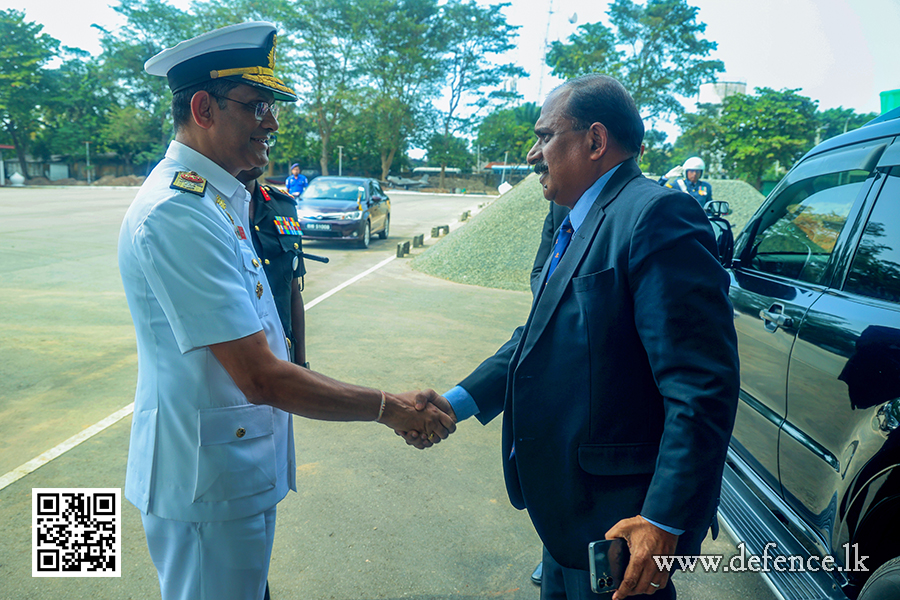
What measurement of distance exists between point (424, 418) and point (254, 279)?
0.91 m

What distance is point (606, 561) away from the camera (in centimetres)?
151

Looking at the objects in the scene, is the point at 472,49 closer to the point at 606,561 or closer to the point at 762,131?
the point at 762,131

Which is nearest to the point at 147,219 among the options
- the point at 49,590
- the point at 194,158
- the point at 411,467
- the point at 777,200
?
the point at 194,158

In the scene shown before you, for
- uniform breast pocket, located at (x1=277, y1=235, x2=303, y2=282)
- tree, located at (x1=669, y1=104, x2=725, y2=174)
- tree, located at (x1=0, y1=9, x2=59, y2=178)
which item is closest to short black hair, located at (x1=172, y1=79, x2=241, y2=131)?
uniform breast pocket, located at (x1=277, y1=235, x2=303, y2=282)

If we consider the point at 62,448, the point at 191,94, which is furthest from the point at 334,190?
the point at 191,94

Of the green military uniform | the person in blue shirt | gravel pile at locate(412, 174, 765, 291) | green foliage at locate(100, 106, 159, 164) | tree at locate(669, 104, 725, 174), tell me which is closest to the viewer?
the green military uniform

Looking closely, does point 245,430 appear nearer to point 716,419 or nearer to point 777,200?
point 716,419

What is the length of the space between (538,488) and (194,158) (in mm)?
1306

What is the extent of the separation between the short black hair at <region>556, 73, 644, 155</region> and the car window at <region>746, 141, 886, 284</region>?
1.38 meters

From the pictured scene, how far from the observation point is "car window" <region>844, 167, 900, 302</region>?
2234 mm

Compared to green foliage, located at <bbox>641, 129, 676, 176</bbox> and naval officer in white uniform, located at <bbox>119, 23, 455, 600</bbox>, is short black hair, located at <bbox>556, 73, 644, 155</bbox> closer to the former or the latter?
naval officer in white uniform, located at <bbox>119, 23, 455, 600</bbox>

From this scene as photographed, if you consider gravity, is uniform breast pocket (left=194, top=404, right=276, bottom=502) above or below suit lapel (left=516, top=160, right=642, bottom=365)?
below

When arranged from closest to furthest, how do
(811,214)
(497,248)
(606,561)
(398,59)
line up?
(606,561) < (811,214) < (497,248) < (398,59)

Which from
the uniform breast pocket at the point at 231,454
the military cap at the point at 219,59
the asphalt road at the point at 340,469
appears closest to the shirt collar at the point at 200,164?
the military cap at the point at 219,59
